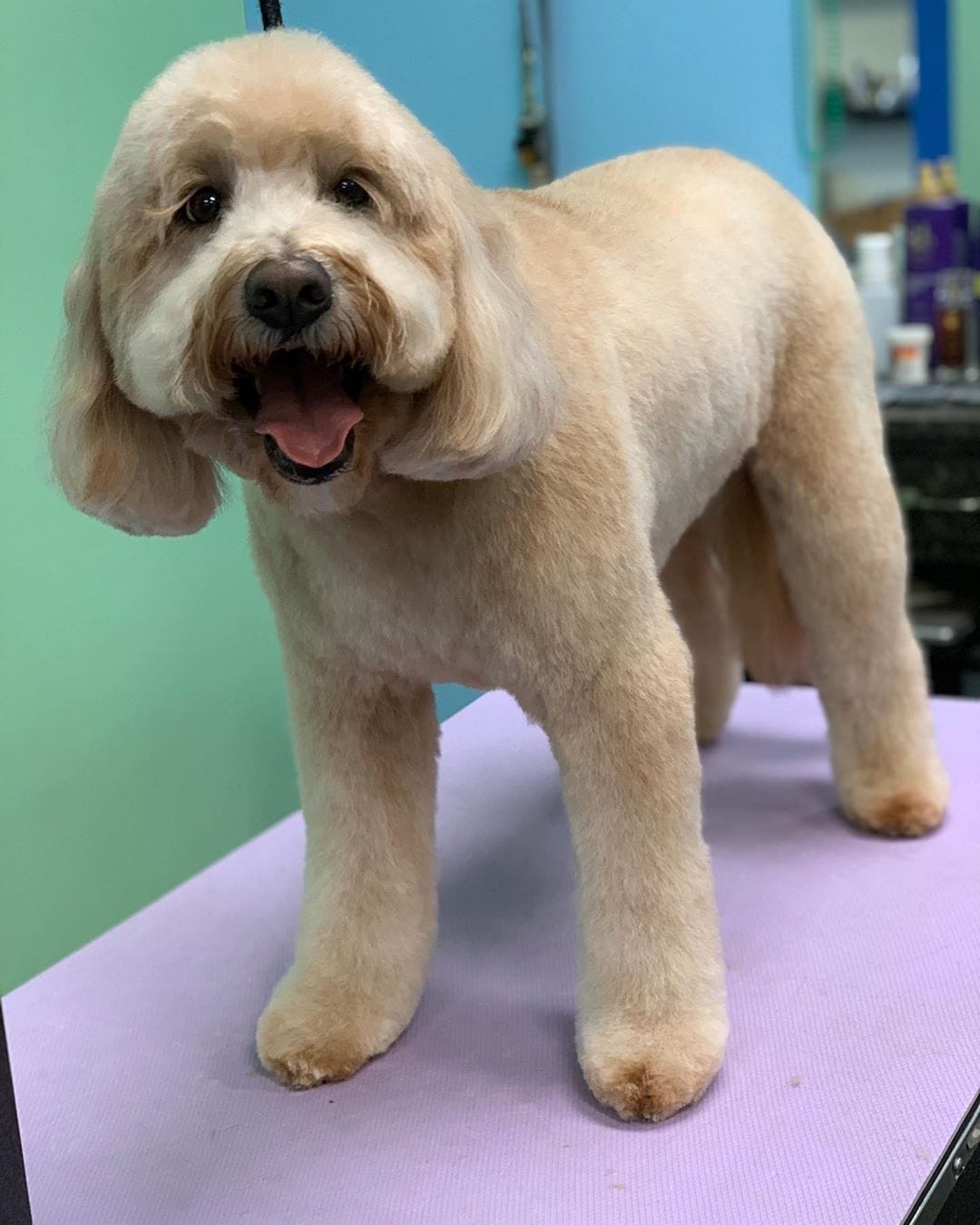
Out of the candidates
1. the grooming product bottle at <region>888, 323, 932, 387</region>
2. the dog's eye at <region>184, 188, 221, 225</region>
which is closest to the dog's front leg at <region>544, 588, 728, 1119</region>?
the dog's eye at <region>184, 188, 221, 225</region>

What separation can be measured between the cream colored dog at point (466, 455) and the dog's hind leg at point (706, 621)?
5.8 inches

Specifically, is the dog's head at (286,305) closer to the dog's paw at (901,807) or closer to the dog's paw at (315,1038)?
the dog's paw at (315,1038)

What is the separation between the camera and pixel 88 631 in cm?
115

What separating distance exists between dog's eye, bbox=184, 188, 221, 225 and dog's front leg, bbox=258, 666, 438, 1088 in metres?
0.36

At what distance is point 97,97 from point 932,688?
6.07ft

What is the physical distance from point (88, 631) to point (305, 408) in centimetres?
36

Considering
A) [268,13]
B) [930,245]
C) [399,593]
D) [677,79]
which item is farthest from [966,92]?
[399,593]

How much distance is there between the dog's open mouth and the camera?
2.83ft

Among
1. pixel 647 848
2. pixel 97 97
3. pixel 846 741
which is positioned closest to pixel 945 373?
pixel 846 741

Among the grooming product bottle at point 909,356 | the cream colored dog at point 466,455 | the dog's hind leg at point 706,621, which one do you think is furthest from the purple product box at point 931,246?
the cream colored dog at point 466,455

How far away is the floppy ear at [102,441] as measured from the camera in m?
0.90

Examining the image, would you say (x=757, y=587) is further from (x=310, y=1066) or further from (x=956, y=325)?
(x=956, y=325)

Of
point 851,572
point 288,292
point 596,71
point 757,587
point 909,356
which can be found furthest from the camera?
point 909,356

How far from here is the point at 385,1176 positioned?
1.01 metres
